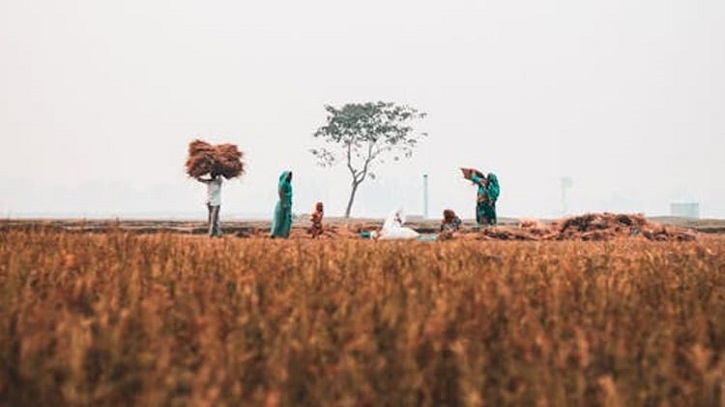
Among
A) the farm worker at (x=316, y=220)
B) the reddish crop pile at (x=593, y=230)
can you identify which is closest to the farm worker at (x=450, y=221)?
the reddish crop pile at (x=593, y=230)

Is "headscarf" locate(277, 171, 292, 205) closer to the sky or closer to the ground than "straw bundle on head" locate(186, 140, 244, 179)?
closer to the ground

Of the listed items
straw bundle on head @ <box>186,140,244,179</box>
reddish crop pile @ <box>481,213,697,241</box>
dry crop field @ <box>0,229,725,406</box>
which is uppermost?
straw bundle on head @ <box>186,140,244,179</box>

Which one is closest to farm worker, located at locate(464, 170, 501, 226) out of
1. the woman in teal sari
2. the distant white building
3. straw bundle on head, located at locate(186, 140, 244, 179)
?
the woman in teal sari

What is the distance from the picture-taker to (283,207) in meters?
23.5

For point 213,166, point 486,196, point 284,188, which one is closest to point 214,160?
point 213,166

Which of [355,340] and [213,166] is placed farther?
[213,166]

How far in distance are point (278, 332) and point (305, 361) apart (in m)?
0.63

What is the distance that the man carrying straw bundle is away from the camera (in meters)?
25.9

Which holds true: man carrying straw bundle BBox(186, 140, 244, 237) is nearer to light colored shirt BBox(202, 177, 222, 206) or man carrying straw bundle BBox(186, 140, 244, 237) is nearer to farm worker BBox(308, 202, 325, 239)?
light colored shirt BBox(202, 177, 222, 206)

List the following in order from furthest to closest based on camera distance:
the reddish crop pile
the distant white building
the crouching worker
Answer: the distant white building, the crouching worker, the reddish crop pile

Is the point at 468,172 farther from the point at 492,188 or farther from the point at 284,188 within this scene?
the point at 284,188

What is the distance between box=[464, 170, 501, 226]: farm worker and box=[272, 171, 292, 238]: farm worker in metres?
6.07

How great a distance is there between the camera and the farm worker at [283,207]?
916 inches

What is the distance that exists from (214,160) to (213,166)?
0.69ft
